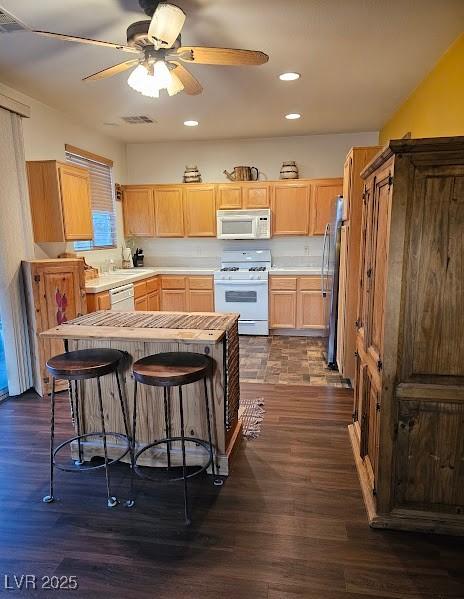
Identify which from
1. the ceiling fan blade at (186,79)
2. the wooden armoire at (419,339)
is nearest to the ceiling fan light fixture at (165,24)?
the ceiling fan blade at (186,79)

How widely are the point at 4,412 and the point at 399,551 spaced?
3.02 meters

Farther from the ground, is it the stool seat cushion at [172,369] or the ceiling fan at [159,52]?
the ceiling fan at [159,52]

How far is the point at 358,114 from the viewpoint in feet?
14.2

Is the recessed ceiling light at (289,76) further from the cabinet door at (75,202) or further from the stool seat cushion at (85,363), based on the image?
the stool seat cushion at (85,363)

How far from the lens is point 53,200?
366 cm

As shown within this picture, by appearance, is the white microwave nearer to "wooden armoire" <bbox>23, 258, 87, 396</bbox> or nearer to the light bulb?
"wooden armoire" <bbox>23, 258, 87, 396</bbox>

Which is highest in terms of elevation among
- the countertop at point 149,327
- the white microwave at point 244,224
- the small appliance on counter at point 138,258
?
the white microwave at point 244,224

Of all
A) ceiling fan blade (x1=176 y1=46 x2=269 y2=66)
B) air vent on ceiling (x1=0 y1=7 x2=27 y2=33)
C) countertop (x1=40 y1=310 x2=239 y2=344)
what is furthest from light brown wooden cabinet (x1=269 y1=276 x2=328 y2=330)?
air vent on ceiling (x1=0 y1=7 x2=27 y2=33)

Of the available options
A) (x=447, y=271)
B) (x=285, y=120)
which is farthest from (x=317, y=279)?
(x=447, y=271)

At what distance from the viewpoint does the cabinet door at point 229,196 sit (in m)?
5.42

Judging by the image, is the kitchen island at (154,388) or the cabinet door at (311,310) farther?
the cabinet door at (311,310)

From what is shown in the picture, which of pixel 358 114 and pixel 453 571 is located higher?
pixel 358 114

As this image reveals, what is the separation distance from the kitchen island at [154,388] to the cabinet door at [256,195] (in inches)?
124

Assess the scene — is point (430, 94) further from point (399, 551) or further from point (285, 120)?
point (399, 551)
